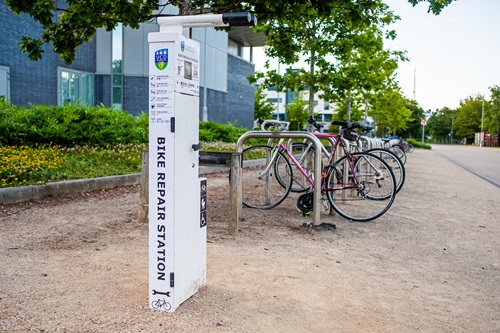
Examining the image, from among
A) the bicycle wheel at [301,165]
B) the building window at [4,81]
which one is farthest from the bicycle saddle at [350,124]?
the building window at [4,81]

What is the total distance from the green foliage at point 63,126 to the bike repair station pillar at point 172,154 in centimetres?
736

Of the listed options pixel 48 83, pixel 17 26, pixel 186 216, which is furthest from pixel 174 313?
pixel 48 83

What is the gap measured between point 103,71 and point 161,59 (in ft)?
69.9

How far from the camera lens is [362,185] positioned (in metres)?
6.41

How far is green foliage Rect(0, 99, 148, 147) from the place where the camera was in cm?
979

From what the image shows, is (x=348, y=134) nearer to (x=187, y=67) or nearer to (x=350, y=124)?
(x=350, y=124)

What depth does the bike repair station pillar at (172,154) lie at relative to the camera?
9.58 feet

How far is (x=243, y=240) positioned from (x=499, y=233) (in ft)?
11.0

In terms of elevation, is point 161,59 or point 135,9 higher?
point 135,9

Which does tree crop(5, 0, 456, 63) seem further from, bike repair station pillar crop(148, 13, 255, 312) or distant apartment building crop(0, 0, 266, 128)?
distant apartment building crop(0, 0, 266, 128)

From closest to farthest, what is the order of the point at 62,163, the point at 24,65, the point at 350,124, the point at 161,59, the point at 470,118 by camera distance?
1. the point at 161,59
2. the point at 350,124
3. the point at 62,163
4. the point at 24,65
5. the point at 470,118

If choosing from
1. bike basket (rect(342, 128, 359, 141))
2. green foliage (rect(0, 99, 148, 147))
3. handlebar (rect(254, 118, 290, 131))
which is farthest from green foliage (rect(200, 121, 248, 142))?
bike basket (rect(342, 128, 359, 141))

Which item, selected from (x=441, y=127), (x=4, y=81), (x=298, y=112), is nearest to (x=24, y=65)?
(x=4, y=81)

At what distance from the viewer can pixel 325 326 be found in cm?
293
